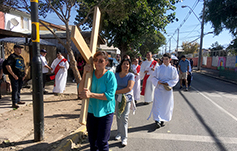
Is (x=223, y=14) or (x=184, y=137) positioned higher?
(x=223, y=14)

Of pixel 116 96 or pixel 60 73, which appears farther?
pixel 60 73

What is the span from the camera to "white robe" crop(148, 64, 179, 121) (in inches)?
182

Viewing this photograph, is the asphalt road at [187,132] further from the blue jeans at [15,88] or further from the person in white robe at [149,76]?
the blue jeans at [15,88]

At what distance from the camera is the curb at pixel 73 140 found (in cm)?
333

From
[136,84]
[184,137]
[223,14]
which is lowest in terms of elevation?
[184,137]

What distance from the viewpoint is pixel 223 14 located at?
2031 cm

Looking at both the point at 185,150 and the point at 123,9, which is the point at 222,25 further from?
the point at 185,150

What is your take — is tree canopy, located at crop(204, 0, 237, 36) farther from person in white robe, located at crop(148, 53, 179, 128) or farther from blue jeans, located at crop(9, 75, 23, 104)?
blue jeans, located at crop(9, 75, 23, 104)

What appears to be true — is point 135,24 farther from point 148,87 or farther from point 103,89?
point 103,89

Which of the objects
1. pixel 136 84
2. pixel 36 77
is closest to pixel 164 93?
pixel 136 84

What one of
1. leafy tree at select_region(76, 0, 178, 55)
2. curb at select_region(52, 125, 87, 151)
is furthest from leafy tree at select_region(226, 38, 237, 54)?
curb at select_region(52, 125, 87, 151)

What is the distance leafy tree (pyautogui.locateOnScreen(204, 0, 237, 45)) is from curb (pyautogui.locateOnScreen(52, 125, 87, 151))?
68.4 feet

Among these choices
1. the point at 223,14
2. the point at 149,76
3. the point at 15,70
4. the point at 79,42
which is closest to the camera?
the point at 79,42

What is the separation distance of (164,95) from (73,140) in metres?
2.52
